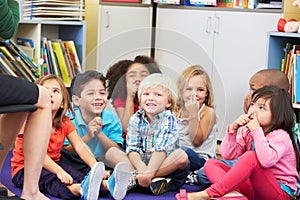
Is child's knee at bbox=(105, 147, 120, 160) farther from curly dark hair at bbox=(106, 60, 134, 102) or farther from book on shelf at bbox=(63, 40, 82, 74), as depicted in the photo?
book on shelf at bbox=(63, 40, 82, 74)

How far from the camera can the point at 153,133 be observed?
2.79 metres

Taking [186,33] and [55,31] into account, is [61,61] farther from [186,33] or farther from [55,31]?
[186,33]

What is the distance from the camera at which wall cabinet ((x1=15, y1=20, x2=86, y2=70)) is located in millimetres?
3957

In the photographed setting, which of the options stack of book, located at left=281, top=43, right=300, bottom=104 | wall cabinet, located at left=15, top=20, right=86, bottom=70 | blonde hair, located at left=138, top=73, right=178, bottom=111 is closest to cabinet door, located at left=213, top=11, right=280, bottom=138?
stack of book, located at left=281, top=43, right=300, bottom=104

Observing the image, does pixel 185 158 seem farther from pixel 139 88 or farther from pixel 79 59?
pixel 79 59

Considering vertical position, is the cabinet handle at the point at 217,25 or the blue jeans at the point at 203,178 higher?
the cabinet handle at the point at 217,25

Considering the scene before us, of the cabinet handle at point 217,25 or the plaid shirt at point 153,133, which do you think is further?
the cabinet handle at point 217,25

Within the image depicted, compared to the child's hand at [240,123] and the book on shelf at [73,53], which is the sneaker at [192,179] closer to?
the child's hand at [240,123]

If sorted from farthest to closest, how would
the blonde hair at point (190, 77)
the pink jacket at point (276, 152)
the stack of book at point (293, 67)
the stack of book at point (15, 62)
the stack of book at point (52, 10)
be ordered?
the stack of book at point (52, 10)
the stack of book at point (15, 62)
the stack of book at point (293, 67)
the blonde hair at point (190, 77)
the pink jacket at point (276, 152)

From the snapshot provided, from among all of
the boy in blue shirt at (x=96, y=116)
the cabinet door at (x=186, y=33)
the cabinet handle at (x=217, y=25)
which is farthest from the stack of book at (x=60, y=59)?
the boy in blue shirt at (x=96, y=116)

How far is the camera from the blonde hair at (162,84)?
279 centimetres

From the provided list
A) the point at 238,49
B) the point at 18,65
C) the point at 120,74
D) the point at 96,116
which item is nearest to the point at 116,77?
the point at 120,74

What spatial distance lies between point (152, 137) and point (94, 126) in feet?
0.77

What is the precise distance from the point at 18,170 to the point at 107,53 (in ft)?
1.93
